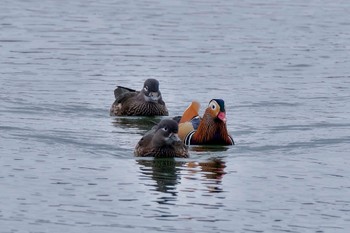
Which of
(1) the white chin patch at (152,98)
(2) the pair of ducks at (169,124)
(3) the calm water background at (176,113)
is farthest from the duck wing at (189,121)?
(1) the white chin patch at (152,98)

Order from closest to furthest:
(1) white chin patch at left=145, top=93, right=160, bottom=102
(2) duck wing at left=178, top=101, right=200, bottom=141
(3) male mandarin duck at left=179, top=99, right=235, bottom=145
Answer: (3) male mandarin duck at left=179, top=99, right=235, bottom=145
(2) duck wing at left=178, top=101, right=200, bottom=141
(1) white chin patch at left=145, top=93, right=160, bottom=102

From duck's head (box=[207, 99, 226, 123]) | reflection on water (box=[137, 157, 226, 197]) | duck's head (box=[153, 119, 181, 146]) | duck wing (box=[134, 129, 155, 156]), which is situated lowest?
reflection on water (box=[137, 157, 226, 197])

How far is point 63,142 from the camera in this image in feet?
80.1

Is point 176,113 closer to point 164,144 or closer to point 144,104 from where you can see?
point 144,104

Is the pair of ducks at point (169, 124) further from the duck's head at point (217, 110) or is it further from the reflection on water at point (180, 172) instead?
the reflection on water at point (180, 172)

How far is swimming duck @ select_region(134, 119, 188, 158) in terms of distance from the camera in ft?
76.0

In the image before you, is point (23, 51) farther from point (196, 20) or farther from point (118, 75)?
point (196, 20)

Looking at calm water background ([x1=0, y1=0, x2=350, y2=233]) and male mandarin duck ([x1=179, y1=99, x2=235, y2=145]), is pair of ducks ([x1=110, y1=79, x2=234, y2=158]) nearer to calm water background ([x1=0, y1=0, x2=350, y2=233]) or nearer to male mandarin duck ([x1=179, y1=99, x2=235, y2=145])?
male mandarin duck ([x1=179, y1=99, x2=235, y2=145])

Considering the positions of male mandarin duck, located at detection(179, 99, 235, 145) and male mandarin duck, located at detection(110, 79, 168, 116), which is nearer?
male mandarin duck, located at detection(179, 99, 235, 145)

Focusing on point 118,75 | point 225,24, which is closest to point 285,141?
point 118,75

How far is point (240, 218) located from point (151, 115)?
384 inches

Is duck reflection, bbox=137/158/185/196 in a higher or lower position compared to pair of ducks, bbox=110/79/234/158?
lower

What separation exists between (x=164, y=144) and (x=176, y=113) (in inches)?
226

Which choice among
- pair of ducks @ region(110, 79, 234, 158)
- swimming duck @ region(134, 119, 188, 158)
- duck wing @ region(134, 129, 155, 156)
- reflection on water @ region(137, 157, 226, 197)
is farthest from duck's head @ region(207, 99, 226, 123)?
duck wing @ region(134, 129, 155, 156)
